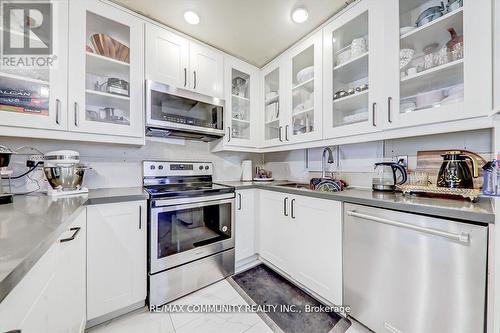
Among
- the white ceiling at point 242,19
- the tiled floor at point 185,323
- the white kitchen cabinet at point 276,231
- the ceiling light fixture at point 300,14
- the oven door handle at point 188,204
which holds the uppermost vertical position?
the white ceiling at point 242,19

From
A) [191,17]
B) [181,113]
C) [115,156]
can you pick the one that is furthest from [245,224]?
[191,17]

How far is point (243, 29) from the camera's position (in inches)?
69.9

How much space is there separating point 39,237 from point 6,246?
7 centimetres

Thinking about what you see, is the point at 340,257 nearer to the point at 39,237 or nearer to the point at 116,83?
the point at 39,237

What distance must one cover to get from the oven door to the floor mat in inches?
15.1

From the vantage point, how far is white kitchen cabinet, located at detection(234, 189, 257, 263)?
1945 millimetres

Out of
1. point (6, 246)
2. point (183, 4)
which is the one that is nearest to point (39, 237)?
point (6, 246)

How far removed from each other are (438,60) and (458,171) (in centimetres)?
68

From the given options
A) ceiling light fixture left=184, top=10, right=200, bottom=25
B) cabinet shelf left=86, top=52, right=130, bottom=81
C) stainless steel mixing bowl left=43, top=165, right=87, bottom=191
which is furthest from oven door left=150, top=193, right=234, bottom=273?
ceiling light fixture left=184, top=10, right=200, bottom=25

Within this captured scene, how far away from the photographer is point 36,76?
127 cm

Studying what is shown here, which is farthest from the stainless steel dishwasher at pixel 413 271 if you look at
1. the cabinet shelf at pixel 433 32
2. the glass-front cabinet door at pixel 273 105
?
the glass-front cabinet door at pixel 273 105

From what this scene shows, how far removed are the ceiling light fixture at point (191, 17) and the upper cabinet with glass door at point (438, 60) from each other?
142 centimetres

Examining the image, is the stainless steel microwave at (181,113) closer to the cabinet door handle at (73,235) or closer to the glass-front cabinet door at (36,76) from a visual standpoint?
the glass-front cabinet door at (36,76)

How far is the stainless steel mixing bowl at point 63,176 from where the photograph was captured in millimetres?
1293
